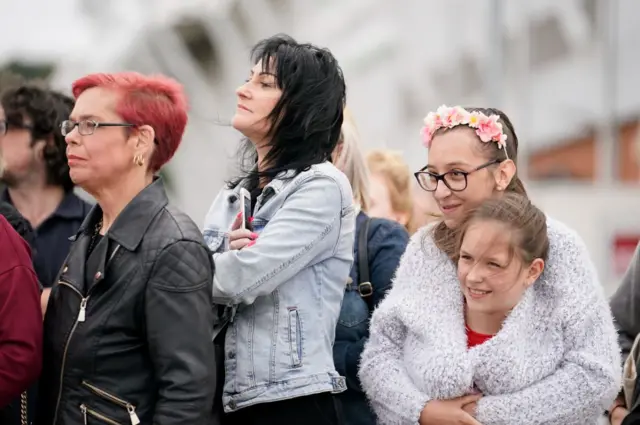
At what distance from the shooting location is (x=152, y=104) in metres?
3.46

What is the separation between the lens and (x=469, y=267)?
3395 millimetres

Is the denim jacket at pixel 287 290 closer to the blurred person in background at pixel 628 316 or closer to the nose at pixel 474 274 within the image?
the nose at pixel 474 274

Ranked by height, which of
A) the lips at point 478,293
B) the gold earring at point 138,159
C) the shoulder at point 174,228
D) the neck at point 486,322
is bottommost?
the neck at point 486,322

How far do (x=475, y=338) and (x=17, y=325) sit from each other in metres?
1.36

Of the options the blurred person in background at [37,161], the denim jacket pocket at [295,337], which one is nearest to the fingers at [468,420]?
the denim jacket pocket at [295,337]

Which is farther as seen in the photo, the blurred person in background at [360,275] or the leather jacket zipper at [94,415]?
the blurred person in background at [360,275]

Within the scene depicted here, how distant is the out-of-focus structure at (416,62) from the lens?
15.7m

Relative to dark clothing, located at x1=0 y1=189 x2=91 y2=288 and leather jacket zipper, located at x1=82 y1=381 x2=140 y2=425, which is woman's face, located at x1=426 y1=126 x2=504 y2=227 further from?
dark clothing, located at x1=0 y1=189 x2=91 y2=288

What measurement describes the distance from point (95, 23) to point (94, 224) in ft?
57.5

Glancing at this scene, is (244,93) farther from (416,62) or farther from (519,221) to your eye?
(416,62)

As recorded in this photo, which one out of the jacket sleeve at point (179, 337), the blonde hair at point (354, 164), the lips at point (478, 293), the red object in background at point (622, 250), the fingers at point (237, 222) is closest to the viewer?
the jacket sleeve at point (179, 337)

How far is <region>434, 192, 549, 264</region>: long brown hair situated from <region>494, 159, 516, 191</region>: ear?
0.08 meters

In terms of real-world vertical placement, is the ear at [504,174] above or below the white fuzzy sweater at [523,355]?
above

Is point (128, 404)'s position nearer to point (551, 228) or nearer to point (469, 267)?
point (469, 267)
